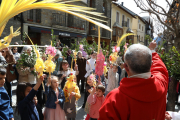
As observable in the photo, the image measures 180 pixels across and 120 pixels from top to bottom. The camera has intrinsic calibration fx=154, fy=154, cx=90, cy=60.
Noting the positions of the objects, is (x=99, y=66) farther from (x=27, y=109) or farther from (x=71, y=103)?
(x=27, y=109)

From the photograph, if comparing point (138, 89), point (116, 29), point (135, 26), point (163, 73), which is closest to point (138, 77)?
point (138, 89)

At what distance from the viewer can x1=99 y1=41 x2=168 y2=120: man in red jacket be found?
1090mm

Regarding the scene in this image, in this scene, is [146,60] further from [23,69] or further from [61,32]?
[61,32]

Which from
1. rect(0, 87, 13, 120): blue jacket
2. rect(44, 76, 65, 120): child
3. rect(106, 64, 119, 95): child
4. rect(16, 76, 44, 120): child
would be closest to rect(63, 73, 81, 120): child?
rect(44, 76, 65, 120): child

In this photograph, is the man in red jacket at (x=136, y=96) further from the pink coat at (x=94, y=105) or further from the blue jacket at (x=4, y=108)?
the pink coat at (x=94, y=105)

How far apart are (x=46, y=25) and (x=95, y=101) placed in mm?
11214

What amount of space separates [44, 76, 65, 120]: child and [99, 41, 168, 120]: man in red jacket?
6.48ft

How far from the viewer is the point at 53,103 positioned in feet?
9.54

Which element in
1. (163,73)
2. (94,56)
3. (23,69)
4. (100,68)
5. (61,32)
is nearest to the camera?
(163,73)

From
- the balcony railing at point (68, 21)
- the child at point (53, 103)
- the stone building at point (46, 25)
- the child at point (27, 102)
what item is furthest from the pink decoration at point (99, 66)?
the balcony railing at point (68, 21)

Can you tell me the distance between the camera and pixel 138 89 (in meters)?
1.10

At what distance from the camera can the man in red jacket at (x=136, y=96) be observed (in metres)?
1.09

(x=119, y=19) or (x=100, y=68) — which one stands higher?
(x=119, y=19)

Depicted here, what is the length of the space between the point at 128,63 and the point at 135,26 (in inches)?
1333
